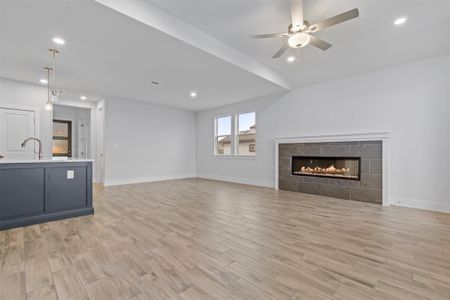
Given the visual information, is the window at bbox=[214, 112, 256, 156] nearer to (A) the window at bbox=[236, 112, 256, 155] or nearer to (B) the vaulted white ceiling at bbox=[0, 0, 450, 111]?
(A) the window at bbox=[236, 112, 256, 155]

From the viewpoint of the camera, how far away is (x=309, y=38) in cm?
253

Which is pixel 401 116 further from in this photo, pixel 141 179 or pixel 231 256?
pixel 141 179

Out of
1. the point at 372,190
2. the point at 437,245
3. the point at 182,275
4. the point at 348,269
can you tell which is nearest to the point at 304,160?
the point at 372,190

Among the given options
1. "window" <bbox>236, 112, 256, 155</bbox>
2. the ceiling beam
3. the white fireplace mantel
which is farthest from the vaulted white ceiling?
"window" <bbox>236, 112, 256, 155</bbox>

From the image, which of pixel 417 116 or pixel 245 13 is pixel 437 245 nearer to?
pixel 417 116

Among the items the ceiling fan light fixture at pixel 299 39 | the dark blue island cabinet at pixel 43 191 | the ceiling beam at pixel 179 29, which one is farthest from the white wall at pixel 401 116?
the dark blue island cabinet at pixel 43 191

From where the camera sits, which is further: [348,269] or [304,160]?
[304,160]

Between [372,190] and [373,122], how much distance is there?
141 cm

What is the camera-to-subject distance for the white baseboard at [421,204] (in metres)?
3.57

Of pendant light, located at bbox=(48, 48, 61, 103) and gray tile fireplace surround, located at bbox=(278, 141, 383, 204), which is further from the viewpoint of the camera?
gray tile fireplace surround, located at bbox=(278, 141, 383, 204)

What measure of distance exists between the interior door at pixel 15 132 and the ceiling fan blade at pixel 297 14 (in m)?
6.13

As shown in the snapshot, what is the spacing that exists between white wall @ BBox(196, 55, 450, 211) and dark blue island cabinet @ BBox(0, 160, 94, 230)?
4.80m

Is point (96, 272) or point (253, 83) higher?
point (253, 83)

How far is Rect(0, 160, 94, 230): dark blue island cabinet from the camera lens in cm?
276
